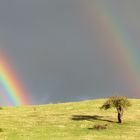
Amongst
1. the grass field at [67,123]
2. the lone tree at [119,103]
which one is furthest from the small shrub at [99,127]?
the lone tree at [119,103]

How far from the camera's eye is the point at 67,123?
64188mm

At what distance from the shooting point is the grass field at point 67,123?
53.3m

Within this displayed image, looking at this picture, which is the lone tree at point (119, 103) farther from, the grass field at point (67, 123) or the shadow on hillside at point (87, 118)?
the shadow on hillside at point (87, 118)

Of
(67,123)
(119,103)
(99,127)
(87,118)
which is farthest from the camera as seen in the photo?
(87,118)

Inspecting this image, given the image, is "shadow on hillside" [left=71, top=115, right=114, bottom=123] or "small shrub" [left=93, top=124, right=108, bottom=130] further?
"shadow on hillside" [left=71, top=115, right=114, bottom=123]

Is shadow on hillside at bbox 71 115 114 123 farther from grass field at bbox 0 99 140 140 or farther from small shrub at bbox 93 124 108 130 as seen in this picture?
small shrub at bbox 93 124 108 130

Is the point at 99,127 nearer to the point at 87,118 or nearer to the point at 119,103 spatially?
the point at 119,103

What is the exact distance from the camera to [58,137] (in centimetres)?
5212

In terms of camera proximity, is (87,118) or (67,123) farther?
(87,118)

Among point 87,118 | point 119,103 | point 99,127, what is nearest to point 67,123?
point 87,118

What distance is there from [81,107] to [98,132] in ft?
91.7

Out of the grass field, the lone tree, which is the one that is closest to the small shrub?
the grass field

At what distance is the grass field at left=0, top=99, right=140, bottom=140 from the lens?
2098 inches

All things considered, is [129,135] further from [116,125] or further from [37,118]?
[37,118]
